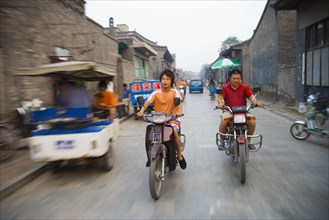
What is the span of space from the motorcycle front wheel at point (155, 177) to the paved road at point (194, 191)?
0.41 feet

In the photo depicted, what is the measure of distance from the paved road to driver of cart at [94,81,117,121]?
43.0 inches

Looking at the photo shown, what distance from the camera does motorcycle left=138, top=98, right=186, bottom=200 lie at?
418cm

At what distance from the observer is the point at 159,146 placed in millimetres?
4332

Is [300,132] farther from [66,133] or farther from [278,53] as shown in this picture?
[278,53]

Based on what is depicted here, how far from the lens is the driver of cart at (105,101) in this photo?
21.1ft

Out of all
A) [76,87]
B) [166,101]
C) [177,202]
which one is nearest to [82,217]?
[177,202]

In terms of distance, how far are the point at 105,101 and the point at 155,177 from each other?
113 inches

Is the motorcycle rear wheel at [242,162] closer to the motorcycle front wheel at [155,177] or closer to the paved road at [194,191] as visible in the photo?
the paved road at [194,191]

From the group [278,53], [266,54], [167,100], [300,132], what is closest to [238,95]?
[167,100]

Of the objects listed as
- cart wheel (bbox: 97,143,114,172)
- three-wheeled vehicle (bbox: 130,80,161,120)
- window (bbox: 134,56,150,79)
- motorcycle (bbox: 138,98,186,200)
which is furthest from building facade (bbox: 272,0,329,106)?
window (bbox: 134,56,150,79)

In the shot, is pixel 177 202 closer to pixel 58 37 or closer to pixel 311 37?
pixel 58 37

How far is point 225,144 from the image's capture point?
589 cm

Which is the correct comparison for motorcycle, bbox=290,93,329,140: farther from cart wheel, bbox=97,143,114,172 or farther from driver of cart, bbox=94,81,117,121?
cart wheel, bbox=97,143,114,172

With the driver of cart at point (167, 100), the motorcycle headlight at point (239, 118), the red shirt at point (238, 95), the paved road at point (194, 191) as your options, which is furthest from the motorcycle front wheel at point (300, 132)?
the driver of cart at point (167, 100)
